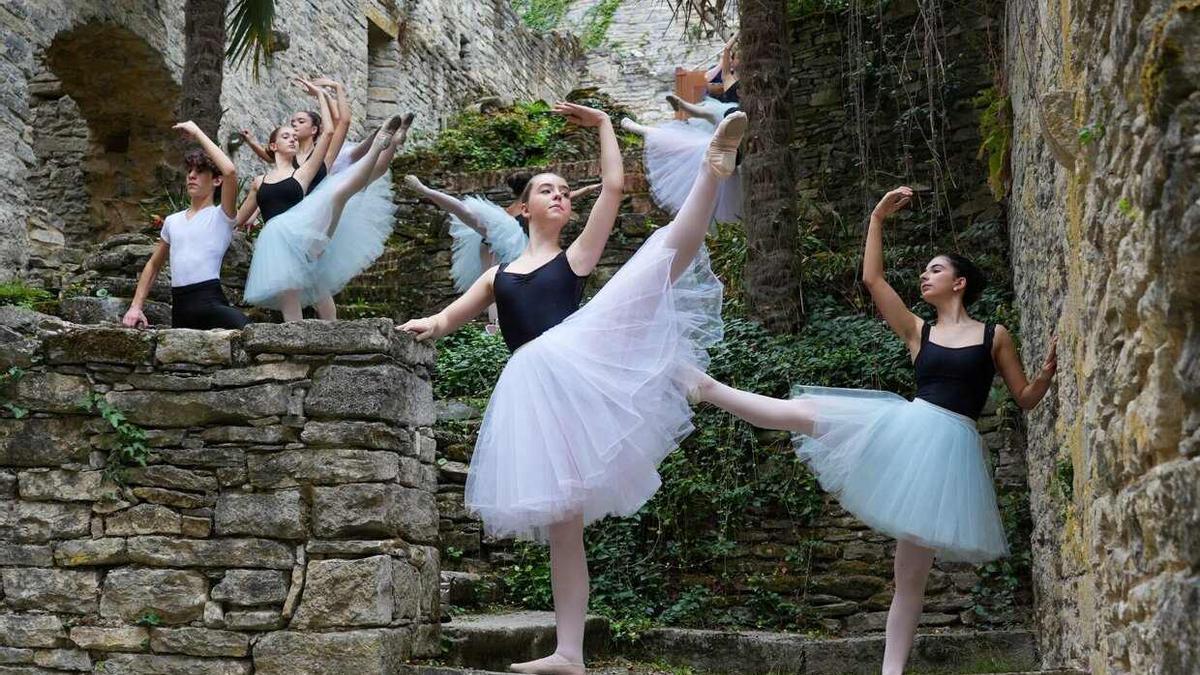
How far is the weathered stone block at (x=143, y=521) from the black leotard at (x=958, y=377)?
111 inches

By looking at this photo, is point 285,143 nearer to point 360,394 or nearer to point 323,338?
point 323,338

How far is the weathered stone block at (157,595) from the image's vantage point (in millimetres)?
4695

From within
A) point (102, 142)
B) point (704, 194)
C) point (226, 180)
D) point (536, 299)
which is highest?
point (102, 142)

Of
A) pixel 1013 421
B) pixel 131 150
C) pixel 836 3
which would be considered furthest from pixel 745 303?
pixel 131 150

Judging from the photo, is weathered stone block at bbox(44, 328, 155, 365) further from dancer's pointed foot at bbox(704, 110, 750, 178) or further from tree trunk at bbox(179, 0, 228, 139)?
tree trunk at bbox(179, 0, 228, 139)

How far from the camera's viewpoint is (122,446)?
16.0ft

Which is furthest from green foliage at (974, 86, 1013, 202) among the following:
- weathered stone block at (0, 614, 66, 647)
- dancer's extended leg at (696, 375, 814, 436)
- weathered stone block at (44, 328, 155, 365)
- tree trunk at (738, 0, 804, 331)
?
weathered stone block at (0, 614, 66, 647)

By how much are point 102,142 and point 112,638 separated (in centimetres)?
845

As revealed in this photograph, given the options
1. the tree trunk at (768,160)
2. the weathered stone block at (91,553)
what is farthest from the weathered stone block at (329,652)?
the tree trunk at (768,160)

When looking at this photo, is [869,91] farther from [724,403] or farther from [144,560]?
[144,560]

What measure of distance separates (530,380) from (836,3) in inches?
288

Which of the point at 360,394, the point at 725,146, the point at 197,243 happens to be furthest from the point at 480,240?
the point at 725,146

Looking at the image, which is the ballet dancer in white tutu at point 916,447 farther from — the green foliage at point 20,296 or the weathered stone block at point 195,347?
the green foliage at point 20,296

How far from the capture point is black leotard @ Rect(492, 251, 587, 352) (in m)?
4.32
